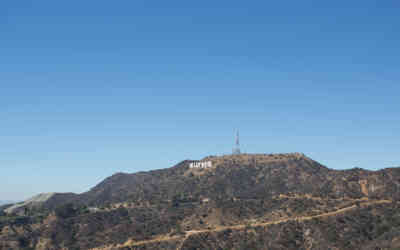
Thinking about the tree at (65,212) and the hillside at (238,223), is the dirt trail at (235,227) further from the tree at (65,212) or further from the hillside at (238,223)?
the tree at (65,212)

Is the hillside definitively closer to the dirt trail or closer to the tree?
the tree

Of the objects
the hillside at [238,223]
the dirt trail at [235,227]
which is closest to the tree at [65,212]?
the hillside at [238,223]

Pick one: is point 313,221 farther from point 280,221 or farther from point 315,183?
point 315,183

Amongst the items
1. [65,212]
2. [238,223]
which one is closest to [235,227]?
[238,223]

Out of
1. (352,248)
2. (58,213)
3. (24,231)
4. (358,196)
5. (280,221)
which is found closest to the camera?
(352,248)

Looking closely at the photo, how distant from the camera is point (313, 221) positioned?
9894 centimetres

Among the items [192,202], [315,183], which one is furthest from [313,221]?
[315,183]

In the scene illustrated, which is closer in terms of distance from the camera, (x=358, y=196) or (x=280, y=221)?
(x=280, y=221)

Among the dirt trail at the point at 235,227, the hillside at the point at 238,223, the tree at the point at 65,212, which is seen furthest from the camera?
the tree at the point at 65,212

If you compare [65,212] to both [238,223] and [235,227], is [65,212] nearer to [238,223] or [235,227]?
[238,223]

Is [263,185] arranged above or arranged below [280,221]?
above

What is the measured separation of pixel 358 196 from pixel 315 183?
46.8m

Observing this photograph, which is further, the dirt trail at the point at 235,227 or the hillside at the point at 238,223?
the dirt trail at the point at 235,227

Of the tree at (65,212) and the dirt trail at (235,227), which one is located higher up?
the tree at (65,212)
